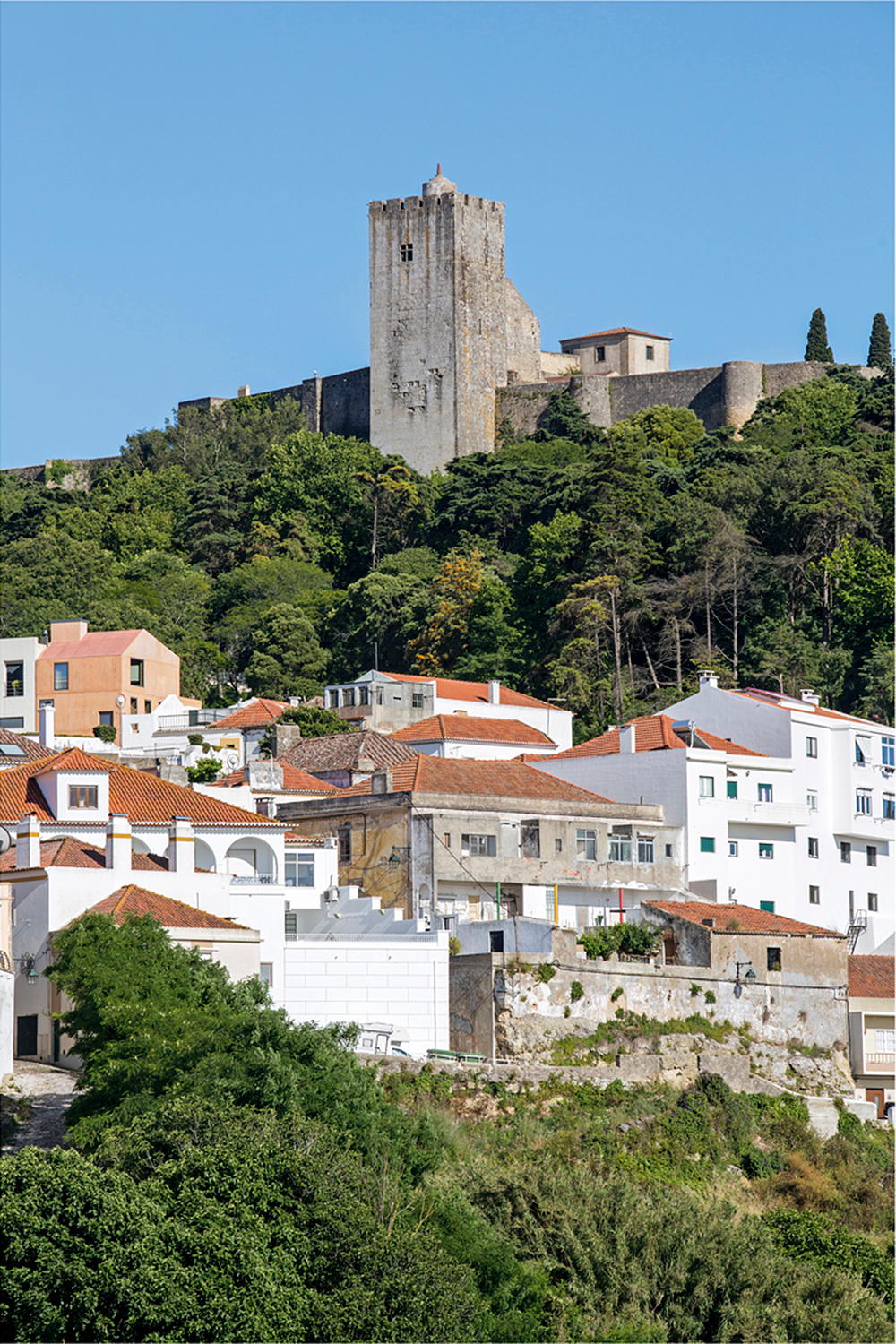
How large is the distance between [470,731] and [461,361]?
115ft

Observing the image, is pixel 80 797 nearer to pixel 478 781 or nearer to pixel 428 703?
pixel 478 781

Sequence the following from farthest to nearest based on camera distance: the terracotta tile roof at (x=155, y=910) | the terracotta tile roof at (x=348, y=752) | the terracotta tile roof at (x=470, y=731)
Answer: the terracotta tile roof at (x=470, y=731), the terracotta tile roof at (x=348, y=752), the terracotta tile roof at (x=155, y=910)

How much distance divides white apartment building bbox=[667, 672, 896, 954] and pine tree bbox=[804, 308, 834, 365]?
41.6 metres

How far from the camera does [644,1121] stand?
125 feet

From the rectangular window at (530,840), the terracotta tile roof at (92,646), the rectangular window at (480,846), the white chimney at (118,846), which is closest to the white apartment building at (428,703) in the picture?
the terracotta tile roof at (92,646)

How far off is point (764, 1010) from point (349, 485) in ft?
155

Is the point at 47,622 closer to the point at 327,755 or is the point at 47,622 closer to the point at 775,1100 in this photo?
the point at 327,755

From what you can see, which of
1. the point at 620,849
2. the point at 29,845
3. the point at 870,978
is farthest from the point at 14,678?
the point at 29,845

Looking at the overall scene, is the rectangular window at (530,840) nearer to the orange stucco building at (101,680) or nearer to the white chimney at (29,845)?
the white chimney at (29,845)

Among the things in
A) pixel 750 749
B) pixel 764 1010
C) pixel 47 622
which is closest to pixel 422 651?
pixel 47 622

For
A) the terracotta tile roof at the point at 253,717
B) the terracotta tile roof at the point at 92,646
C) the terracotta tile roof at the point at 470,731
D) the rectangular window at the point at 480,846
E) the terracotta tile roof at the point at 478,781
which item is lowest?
the rectangular window at the point at 480,846

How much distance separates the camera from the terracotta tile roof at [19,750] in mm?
49844

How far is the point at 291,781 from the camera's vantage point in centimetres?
5009

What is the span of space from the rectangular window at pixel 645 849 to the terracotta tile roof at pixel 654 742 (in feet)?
11.2
